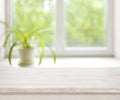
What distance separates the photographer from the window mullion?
8.11 feet

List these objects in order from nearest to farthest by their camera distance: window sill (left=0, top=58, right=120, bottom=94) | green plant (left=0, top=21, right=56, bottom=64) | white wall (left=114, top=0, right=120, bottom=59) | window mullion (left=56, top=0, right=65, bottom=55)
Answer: window sill (left=0, top=58, right=120, bottom=94) → green plant (left=0, top=21, right=56, bottom=64) → white wall (left=114, top=0, right=120, bottom=59) → window mullion (left=56, top=0, right=65, bottom=55)

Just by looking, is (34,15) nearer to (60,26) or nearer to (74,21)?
(60,26)

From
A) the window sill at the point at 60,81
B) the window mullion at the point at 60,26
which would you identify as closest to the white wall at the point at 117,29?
the window mullion at the point at 60,26

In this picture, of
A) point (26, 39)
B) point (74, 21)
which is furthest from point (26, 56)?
point (74, 21)

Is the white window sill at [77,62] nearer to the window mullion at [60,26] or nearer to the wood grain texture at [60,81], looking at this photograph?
the window mullion at [60,26]

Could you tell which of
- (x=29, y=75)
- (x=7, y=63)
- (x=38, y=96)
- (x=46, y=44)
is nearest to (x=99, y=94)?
(x=38, y=96)

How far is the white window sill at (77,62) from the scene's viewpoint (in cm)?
214

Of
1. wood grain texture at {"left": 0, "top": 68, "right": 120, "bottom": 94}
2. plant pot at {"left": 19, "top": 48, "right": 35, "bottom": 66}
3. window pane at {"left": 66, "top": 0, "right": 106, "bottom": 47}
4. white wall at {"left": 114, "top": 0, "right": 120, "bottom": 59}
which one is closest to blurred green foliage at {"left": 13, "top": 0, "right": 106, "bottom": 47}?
window pane at {"left": 66, "top": 0, "right": 106, "bottom": 47}

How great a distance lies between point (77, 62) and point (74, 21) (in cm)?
44

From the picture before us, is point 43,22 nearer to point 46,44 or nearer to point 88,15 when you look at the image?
point 46,44

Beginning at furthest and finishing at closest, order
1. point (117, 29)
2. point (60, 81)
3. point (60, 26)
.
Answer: point (60, 26) → point (117, 29) → point (60, 81)

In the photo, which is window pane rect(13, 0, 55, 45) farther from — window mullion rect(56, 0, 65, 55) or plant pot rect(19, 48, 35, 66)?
plant pot rect(19, 48, 35, 66)

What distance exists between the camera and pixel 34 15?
2.53 meters

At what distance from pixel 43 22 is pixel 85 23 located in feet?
1.21
